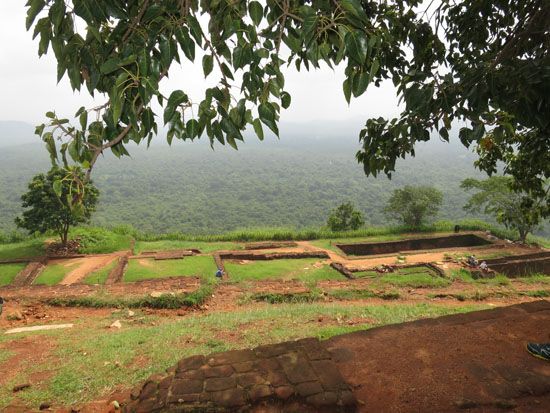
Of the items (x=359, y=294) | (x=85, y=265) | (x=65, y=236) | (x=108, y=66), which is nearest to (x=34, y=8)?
(x=108, y=66)

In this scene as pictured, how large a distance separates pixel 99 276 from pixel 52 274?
1.79m

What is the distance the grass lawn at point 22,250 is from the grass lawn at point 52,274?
80.0 inches

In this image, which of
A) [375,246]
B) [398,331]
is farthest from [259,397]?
[375,246]

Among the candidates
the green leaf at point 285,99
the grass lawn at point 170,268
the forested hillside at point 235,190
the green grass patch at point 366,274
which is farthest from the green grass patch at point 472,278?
the forested hillside at point 235,190

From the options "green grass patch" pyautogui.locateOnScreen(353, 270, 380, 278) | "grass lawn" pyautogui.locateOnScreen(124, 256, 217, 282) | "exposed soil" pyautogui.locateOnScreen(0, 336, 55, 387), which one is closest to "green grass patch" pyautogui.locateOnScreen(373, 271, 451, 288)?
"green grass patch" pyautogui.locateOnScreen(353, 270, 380, 278)

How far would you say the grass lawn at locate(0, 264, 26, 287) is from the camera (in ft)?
38.5

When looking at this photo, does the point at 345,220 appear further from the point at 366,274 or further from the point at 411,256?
the point at 366,274

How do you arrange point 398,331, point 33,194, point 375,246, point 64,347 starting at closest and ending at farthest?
point 398,331, point 64,347, point 33,194, point 375,246

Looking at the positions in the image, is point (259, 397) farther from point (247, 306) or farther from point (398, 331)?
point (247, 306)

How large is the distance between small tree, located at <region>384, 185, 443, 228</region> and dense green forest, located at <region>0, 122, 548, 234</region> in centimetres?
3853

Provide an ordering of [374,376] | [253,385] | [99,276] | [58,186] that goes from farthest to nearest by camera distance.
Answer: [99,276] → [374,376] → [253,385] → [58,186]

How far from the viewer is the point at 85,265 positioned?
44.2 feet

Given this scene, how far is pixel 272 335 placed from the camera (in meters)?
5.74

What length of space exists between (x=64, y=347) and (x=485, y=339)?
5.73 m
